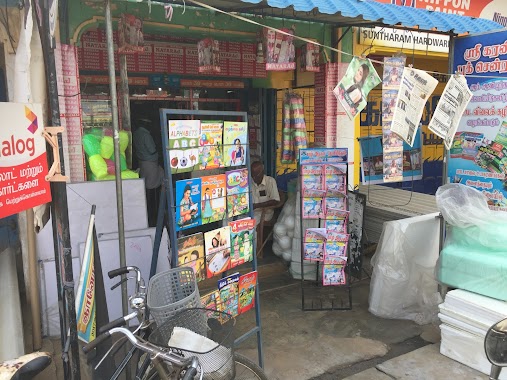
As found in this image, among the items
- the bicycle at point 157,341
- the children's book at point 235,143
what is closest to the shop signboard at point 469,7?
the children's book at point 235,143

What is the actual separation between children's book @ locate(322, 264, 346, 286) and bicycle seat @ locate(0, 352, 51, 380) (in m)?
3.58

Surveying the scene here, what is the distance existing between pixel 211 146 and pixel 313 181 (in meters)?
2.09

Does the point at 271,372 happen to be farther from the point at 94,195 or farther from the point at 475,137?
the point at 475,137

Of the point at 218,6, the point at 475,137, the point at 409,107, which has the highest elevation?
the point at 218,6

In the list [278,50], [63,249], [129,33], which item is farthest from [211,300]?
[278,50]

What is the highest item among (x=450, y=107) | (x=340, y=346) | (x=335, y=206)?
(x=450, y=107)

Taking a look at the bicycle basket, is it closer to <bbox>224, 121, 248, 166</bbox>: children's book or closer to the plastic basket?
the plastic basket

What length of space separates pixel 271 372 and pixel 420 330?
1824 mm

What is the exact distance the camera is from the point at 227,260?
12.1 feet

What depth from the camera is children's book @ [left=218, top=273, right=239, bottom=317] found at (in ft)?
11.7

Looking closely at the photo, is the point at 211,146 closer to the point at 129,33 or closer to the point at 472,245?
the point at 129,33

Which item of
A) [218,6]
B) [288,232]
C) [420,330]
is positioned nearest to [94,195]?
[218,6]

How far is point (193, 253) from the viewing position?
11.2 feet

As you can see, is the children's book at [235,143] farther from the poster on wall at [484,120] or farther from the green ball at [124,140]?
the poster on wall at [484,120]
